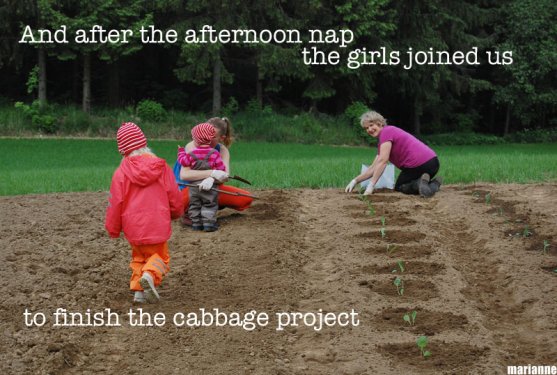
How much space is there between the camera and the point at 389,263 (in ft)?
25.2

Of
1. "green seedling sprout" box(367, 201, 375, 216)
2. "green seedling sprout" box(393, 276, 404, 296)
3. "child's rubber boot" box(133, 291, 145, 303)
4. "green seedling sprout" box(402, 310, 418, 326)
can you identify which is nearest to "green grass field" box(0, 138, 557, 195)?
"green seedling sprout" box(367, 201, 375, 216)

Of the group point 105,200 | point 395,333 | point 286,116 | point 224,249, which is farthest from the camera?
point 286,116

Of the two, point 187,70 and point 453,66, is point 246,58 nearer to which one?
point 187,70

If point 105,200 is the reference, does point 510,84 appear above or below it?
above

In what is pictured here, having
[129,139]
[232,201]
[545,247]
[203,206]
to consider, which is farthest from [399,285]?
[232,201]

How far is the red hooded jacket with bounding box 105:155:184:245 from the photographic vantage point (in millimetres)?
6754

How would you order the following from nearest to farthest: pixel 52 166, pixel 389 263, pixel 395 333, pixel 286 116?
1. pixel 395 333
2. pixel 389 263
3. pixel 52 166
4. pixel 286 116

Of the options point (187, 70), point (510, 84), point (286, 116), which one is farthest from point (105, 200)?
point (510, 84)

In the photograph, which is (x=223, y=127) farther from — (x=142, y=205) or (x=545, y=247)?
A: (x=545, y=247)

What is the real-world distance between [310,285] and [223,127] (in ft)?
9.51

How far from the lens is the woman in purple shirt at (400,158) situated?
416 inches

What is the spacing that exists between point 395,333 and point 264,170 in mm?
8941

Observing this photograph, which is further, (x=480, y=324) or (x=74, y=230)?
(x=74, y=230)

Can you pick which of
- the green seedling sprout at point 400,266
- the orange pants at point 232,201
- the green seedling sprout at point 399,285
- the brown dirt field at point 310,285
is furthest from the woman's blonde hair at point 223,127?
the green seedling sprout at point 399,285
